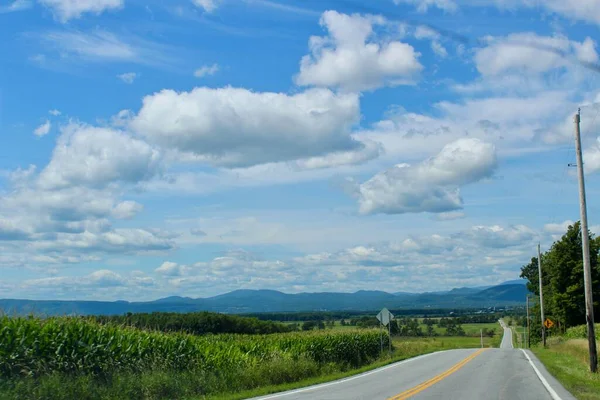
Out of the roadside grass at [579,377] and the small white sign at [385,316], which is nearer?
the roadside grass at [579,377]

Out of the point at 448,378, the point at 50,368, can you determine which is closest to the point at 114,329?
the point at 50,368

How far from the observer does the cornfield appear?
14477 millimetres

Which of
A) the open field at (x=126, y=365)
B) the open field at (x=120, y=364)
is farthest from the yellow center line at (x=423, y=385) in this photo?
the open field at (x=120, y=364)

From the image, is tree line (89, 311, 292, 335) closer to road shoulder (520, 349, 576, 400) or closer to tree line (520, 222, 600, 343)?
road shoulder (520, 349, 576, 400)

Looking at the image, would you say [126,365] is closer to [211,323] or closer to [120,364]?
[120,364]

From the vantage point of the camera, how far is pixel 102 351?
54.7ft

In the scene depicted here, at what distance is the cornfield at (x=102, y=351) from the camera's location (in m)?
14.5

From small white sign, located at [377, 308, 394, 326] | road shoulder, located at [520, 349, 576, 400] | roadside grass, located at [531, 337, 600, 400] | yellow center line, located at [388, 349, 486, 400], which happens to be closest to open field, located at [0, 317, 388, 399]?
yellow center line, located at [388, 349, 486, 400]

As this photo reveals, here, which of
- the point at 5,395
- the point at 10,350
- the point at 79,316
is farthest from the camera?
the point at 79,316

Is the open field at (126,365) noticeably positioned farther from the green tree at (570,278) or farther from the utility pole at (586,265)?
the green tree at (570,278)

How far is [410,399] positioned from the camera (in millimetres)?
16062

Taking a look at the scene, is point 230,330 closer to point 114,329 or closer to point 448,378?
point 448,378

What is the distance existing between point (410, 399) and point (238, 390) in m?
6.10

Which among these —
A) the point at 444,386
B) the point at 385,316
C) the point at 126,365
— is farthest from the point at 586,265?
the point at 126,365
